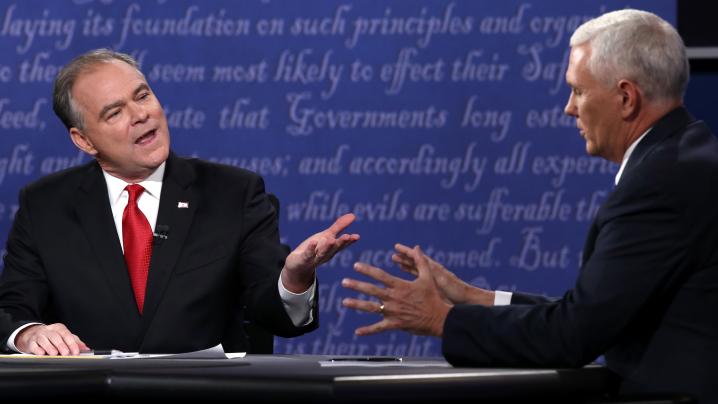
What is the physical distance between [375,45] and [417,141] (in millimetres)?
444

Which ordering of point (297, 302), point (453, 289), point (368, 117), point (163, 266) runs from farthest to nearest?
point (368, 117)
point (163, 266)
point (297, 302)
point (453, 289)

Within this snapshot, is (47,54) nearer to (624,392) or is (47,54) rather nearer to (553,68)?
(553,68)

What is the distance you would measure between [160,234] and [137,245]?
70 millimetres

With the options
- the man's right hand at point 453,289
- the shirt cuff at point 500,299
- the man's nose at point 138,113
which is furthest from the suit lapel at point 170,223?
the shirt cuff at point 500,299

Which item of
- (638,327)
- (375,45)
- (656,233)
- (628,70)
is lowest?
(638,327)

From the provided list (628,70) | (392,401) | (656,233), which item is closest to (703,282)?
(656,233)

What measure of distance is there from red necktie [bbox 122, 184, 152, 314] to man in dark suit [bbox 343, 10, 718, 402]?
105 centimetres

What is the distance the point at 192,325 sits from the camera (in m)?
2.94

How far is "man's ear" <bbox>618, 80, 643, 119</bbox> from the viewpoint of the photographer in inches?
83.3

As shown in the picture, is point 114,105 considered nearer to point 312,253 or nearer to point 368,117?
point 312,253

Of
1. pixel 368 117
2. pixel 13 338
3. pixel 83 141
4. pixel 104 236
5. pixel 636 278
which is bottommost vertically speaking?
pixel 13 338

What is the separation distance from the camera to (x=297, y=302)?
Answer: 283cm

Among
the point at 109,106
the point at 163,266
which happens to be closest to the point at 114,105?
the point at 109,106

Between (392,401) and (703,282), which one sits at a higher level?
(703,282)
